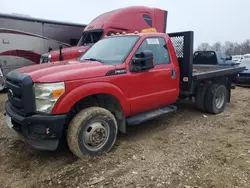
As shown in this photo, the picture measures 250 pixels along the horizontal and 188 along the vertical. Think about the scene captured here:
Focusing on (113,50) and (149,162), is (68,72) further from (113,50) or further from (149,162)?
(149,162)

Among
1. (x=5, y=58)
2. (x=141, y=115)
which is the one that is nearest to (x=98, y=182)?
(x=141, y=115)

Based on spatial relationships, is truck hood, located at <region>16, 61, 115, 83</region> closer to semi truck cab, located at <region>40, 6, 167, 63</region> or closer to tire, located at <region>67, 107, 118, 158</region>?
tire, located at <region>67, 107, 118, 158</region>

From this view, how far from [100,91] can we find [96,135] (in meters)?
0.68

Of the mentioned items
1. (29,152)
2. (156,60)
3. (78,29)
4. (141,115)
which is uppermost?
(78,29)

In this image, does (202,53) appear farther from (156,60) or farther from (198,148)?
(198,148)

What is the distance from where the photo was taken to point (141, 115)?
4375 millimetres

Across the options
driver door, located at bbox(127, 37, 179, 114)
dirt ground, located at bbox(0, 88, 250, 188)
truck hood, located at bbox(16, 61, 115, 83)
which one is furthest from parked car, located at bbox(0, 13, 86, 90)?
driver door, located at bbox(127, 37, 179, 114)

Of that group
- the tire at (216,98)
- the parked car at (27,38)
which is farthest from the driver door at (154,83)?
the parked car at (27,38)

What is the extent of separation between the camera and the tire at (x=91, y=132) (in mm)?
3355

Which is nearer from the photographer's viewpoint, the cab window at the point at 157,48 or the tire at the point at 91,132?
the tire at the point at 91,132

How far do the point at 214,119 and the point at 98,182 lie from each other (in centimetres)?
363

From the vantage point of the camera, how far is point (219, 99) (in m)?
6.20

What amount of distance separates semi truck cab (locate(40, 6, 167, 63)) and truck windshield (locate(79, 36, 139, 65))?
4022 millimetres

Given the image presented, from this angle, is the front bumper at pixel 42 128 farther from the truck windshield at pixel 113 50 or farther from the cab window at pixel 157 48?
the cab window at pixel 157 48
